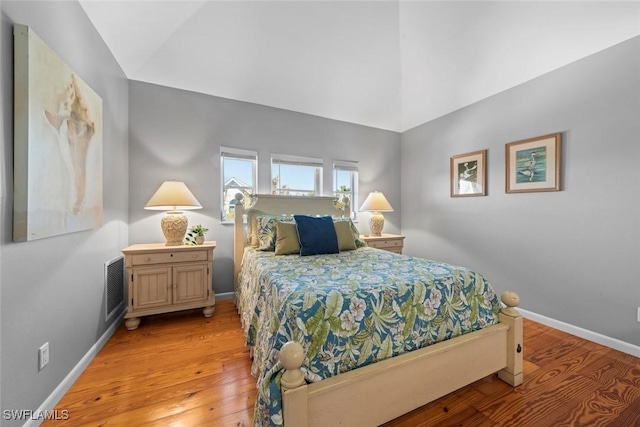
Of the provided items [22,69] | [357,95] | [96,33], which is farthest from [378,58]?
[22,69]

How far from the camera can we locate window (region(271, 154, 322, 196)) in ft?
11.3

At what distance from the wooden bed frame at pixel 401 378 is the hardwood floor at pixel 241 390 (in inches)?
5.4

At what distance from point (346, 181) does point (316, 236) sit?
5.90 feet

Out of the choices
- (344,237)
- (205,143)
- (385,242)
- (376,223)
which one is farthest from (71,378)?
(376,223)

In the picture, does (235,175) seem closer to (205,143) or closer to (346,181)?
(205,143)

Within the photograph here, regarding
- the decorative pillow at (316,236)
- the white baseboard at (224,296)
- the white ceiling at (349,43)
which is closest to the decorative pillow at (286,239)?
the decorative pillow at (316,236)

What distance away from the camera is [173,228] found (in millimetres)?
2576

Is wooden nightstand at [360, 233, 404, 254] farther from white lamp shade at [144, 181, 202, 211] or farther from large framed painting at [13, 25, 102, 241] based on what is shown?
large framed painting at [13, 25, 102, 241]

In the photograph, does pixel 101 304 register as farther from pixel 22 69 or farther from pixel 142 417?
pixel 22 69

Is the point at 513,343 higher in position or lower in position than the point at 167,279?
lower

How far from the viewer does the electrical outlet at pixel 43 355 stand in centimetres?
131

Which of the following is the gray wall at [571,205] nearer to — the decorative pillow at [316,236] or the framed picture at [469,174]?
the framed picture at [469,174]

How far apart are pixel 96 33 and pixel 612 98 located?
4.24 metres

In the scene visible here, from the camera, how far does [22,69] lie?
117 cm
